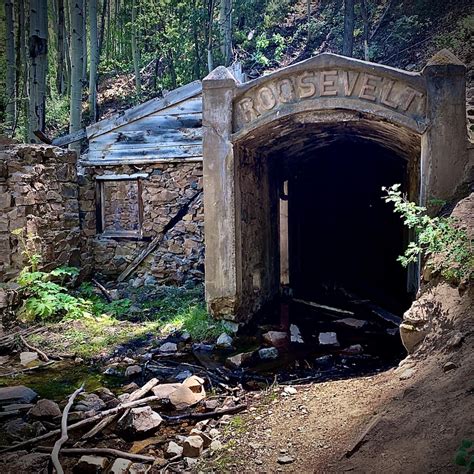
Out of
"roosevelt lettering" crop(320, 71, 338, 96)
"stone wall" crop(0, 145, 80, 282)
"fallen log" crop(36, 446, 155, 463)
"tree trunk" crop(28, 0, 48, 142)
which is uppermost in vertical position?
"tree trunk" crop(28, 0, 48, 142)

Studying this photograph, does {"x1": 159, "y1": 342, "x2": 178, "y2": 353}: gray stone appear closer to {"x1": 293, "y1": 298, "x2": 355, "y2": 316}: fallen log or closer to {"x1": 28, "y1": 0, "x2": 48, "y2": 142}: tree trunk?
{"x1": 293, "y1": 298, "x2": 355, "y2": 316}: fallen log

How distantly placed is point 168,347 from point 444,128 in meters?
4.87

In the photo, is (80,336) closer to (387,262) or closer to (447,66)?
(447,66)

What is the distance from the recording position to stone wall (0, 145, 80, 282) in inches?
308

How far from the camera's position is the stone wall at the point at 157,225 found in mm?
9914

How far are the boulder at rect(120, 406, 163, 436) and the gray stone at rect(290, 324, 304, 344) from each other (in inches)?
127

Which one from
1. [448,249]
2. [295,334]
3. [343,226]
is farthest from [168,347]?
[343,226]

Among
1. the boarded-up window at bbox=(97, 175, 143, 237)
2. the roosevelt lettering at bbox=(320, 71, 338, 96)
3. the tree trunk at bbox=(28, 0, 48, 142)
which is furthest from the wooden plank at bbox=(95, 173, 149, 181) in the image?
the roosevelt lettering at bbox=(320, 71, 338, 96)

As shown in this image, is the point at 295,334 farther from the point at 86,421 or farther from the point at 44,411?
the point at 44,411

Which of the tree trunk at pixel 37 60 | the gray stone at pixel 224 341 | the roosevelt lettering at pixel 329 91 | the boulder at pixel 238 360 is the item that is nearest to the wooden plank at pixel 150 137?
the tree trunk at pixel 37 60

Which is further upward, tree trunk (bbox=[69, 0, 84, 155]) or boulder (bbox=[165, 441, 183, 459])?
tree trunk (bbox=[69, 0, 84, 155])

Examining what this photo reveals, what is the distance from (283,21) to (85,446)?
2059 centimetres

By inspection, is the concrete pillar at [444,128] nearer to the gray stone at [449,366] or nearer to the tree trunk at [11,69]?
Result: the gray stone at [449,366]

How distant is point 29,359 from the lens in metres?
6.20
